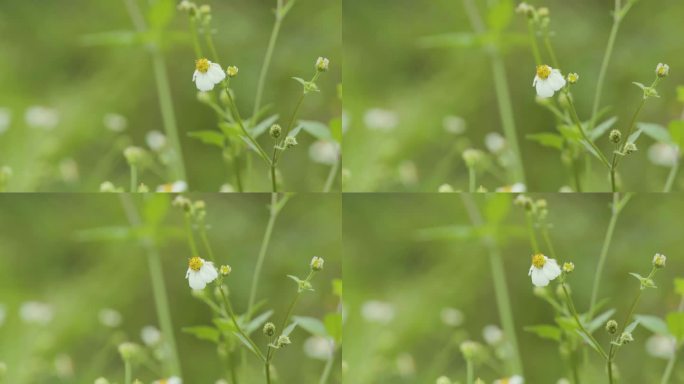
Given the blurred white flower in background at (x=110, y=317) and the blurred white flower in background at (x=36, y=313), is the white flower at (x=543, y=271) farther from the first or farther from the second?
the blurred white flower in background at (x=36, y=313)

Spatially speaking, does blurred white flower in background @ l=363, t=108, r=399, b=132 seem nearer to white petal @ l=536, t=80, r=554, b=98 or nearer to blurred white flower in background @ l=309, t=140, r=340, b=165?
blurred white flower in background @ l=309, t=140, r=340, b=165

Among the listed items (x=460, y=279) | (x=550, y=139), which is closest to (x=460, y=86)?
(x=550, y=139)

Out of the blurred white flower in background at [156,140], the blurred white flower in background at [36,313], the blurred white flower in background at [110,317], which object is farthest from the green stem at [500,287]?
the blurred white flower in background at [36,313]

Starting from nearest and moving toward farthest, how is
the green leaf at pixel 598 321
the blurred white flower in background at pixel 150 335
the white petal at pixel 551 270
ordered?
the white petal at pixel 551 270 < the green leaf at pixel 598 321 < the blurred white flower in background at pixel 150 335

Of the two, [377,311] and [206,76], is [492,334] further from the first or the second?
[206,76]

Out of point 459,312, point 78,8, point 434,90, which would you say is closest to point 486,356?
point 459,312

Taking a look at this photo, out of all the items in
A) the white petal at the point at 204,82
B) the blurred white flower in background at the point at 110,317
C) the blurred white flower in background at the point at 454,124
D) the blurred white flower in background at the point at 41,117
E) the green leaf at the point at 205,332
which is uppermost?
the blurred white flower in background at the point at 41,117

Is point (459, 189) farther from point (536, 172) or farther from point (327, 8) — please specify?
point (327, 8)
